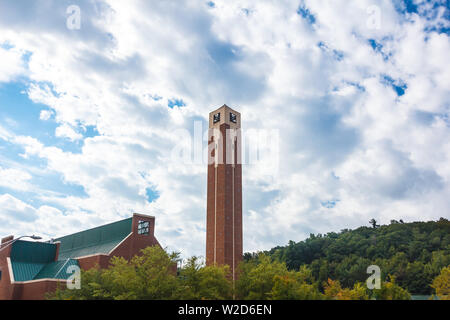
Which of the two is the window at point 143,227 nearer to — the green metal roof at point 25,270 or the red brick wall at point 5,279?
the green metal roof at point 25,270

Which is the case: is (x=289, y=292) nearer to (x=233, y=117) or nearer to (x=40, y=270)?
(x=40, y=270)

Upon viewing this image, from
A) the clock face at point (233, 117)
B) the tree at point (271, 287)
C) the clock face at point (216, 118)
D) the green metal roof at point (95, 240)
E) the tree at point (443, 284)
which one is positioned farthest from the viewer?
the clock face at point (216, 118)

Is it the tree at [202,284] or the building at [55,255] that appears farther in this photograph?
the building at [55,255]

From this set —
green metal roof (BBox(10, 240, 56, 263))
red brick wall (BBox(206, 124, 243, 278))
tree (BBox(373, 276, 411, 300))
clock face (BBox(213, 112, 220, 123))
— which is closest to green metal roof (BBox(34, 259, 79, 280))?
green metal roof (BBox(10, 240, 56, 263))

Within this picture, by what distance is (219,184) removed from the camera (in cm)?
5903

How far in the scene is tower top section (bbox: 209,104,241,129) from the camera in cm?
6193

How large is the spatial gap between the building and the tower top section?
1851 centimetres

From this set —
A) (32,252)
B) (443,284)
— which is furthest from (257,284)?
(443,284)

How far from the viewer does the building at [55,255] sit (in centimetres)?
4494

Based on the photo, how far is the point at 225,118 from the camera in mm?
61688

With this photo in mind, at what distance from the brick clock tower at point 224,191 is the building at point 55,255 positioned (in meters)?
9.15

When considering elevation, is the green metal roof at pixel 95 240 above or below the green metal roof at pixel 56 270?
above

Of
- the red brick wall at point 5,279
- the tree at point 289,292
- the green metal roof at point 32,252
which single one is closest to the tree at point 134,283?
the tree at point 289,292
